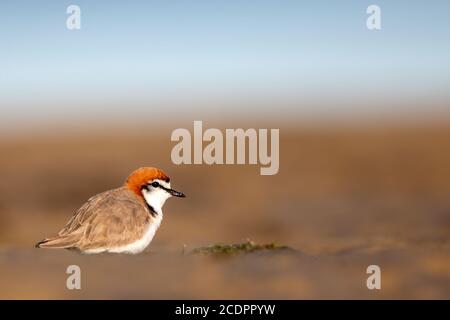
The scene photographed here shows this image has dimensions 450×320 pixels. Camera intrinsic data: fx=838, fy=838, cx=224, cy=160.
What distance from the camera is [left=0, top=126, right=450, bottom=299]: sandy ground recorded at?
10.1 m

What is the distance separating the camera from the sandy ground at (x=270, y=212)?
1007 cm

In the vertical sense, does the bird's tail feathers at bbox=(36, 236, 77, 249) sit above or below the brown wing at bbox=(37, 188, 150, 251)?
below

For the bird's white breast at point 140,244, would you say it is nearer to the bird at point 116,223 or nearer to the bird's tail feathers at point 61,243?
the bird at point 116,223

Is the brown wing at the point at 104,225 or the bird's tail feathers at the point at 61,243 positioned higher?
the brown wing at the point at 104,225

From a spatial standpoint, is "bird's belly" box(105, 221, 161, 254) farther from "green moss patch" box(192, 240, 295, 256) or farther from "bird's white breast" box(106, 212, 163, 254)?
"green moss patch" box(192, 240, 295, 256)

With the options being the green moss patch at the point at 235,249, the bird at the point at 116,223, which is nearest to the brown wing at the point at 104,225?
the bird at the point at 116,223

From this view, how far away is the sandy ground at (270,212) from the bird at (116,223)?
0.17m

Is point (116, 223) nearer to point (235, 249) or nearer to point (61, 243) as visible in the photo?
point (61, 243)

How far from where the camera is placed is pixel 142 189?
11.0 metres

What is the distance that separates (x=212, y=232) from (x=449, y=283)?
1358 centimetres

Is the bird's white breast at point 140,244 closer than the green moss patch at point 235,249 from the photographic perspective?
Yes

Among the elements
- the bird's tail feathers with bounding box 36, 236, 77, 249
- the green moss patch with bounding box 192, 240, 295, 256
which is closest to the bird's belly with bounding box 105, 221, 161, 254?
the bird's tail feathers with bounding box 36, 236, 77, 249

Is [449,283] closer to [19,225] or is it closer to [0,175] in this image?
[19,225]

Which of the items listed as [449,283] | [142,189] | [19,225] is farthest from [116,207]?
[19,225]
